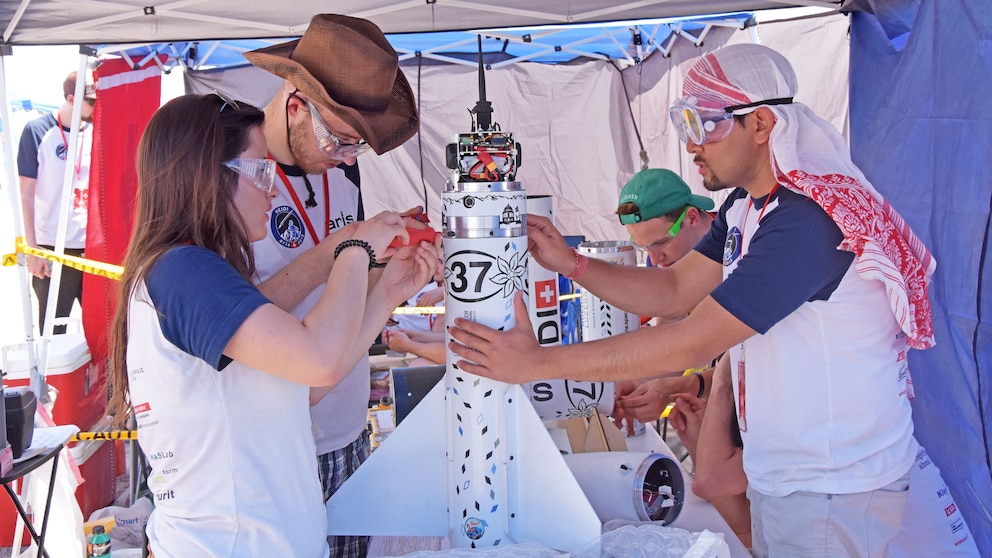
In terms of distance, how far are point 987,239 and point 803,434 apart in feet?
3.34

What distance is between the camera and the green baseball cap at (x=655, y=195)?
3838 mm

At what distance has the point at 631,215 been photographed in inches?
154

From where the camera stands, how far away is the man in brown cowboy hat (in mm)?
1957

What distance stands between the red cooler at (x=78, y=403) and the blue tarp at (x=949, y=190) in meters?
4.24

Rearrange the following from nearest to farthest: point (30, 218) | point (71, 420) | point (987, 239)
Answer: point (987, 239)
point (71, 420)
point (30, 218)

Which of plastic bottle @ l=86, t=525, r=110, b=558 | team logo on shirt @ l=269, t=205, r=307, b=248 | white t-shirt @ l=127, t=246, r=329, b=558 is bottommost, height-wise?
plastic bottle @ l=86, t=525, r=110, b=558

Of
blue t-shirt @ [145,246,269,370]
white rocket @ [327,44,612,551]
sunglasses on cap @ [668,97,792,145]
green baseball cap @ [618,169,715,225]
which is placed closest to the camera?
blue t-shirt @ [145,246,269,370]

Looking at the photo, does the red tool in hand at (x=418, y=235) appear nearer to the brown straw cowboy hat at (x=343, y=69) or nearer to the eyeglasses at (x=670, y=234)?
the brown straw cowboy hat at (x=343, y=69)

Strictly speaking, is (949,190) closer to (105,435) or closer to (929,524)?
(929,524)

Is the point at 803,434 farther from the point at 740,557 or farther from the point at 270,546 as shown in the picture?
the point at 270,546

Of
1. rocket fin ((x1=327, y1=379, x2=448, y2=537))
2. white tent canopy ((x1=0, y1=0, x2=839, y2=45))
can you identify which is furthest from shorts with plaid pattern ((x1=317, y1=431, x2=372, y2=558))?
white tent canopy ((x1=0, y1=0, x2=839, y2=45))

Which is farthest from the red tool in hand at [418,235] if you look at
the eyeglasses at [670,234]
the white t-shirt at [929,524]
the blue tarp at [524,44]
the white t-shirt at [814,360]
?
the blue tarp at [524,44]

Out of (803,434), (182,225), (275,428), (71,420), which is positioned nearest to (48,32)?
(71,420)

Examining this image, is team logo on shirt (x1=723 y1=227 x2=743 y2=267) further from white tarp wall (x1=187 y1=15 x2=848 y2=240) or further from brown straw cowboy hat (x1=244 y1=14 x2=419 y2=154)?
white tarp wall (x1=187 y1=15 x2=848 y2=240)
